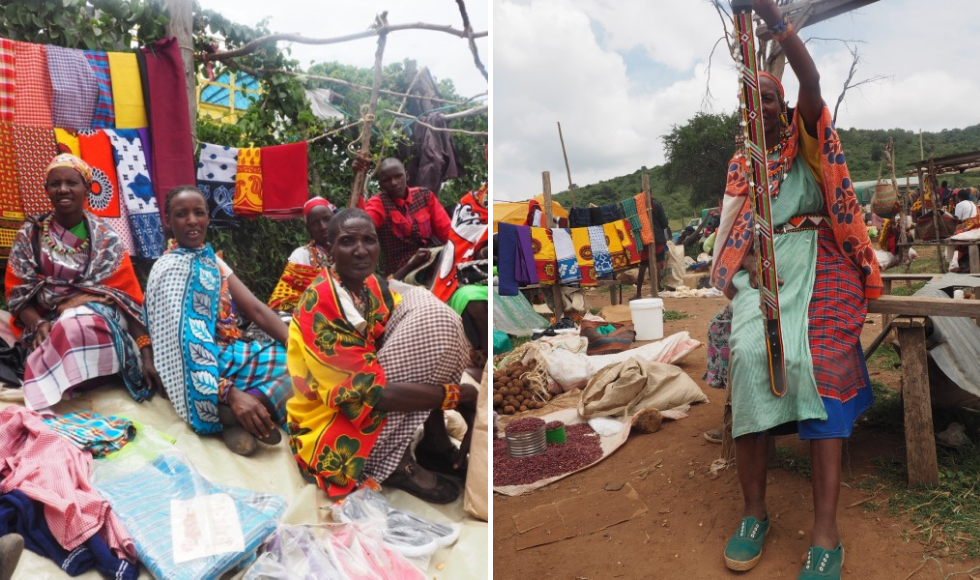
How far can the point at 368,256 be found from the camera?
2.73 meters

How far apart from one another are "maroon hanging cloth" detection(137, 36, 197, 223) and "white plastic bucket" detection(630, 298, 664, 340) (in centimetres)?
408

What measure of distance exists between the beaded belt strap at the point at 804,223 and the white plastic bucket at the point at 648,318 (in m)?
3.94

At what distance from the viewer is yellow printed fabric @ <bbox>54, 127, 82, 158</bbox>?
4086 mm

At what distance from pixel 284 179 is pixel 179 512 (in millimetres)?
3099

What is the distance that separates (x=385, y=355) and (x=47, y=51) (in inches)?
118

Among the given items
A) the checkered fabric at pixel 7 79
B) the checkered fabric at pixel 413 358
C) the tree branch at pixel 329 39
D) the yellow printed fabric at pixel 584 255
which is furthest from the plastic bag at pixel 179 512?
the yellow printed fabric at pixel 584 255

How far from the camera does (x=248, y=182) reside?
5.04 m

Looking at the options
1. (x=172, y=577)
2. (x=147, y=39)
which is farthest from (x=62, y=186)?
(x=172, y=577)

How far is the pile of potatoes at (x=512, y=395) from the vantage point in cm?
467

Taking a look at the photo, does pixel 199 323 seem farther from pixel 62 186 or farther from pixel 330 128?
pixel 330 128

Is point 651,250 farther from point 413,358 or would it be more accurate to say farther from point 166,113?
point 413,358

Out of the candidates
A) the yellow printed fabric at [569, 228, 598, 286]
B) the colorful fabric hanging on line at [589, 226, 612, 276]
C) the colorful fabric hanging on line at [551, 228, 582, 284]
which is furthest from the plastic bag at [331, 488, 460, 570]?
the colorful fabric hanging on line at [589, 226, 612, 276]

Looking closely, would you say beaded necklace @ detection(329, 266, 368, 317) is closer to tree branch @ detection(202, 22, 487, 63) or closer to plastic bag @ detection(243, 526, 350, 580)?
plastic bag @ detection(243, 526, 350, 580)

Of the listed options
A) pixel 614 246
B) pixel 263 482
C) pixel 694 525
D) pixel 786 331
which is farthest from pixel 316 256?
pixel 614 246
